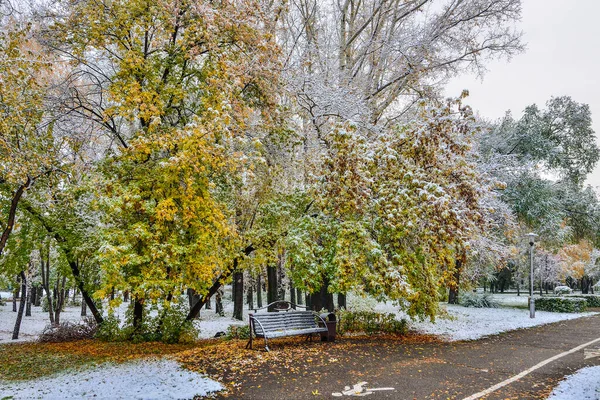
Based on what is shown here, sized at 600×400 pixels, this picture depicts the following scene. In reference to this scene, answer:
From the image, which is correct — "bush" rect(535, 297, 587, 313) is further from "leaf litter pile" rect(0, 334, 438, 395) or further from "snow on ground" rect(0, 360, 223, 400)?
"snow on ground" rect(0, 360, 223, 400)

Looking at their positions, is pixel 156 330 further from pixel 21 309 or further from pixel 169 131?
pixel 21 309

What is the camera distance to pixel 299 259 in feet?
28.2

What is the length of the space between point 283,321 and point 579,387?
5.53 meters

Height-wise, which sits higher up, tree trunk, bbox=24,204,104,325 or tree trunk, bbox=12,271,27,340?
tree trunk, bbox=24,204,104,325

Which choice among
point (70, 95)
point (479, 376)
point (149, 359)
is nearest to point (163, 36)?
point (70, 95)

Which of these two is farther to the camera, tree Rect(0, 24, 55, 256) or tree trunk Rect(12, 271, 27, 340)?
tree trunk Rect(12, 271, 27, 340)

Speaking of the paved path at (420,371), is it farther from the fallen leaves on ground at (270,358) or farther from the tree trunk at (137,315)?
the tree trunk at (137,315)

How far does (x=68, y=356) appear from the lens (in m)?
8.41

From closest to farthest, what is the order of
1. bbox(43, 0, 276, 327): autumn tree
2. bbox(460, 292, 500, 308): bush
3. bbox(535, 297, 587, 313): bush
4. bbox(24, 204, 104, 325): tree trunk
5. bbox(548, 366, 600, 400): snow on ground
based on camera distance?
bbox(548, 366, 600, 400): snow on ground, bbox(43, 0, 276, 327): autumn tree, bbox(24, 204, 104, 325): tree trunk, bbox(535, 297, 587, 313): bush, bbox(460, 292, 500, 308): bush

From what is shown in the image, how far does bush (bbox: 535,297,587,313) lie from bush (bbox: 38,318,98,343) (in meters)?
21.4

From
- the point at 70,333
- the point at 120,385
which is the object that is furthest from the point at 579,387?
the point at 70,333

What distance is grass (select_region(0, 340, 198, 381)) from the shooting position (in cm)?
706

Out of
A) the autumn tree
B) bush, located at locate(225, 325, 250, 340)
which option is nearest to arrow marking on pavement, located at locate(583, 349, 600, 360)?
bush, located at locate(225, 325, 250, 340)

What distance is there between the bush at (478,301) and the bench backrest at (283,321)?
17113mm
